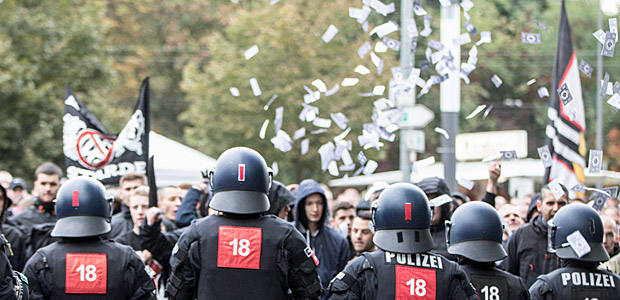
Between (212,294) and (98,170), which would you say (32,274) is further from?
(98,170)

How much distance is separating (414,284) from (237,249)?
103cm

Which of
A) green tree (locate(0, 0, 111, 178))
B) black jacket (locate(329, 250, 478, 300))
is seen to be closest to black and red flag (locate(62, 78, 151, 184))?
black jacket (locate(329, 250, 478, 300))

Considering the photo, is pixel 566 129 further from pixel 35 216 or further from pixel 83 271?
pixel 83 271

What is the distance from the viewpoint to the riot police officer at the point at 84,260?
543 cm

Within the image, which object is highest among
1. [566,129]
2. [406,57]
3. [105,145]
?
[406,57]

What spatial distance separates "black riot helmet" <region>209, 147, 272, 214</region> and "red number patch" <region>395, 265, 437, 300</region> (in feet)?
2.95

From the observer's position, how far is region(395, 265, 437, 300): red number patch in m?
4.80

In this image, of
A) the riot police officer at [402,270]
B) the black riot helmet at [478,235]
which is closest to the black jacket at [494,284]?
the black riot helmet at [478,235]

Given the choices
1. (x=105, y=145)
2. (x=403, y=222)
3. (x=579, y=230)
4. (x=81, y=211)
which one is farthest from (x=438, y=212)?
(x=105, y=145)

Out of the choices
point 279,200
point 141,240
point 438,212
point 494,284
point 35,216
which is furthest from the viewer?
point 35,216

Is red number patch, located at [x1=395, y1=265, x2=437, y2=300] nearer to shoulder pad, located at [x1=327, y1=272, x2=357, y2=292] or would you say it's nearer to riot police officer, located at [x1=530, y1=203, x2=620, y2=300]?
shoulder pad, located at [x1=327, y1=272, x2=357, y2=292]

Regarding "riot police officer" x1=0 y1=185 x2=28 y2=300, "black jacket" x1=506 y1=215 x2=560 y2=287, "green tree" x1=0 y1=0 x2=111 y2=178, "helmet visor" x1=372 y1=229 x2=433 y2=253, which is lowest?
"black jacket" x1=506 y1=215 x2=560 y2=287

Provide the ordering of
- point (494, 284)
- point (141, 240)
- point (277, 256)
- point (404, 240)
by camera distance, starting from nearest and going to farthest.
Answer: point (404, 240)
point (277, 256)
point (494, 284)
point (141, 240)

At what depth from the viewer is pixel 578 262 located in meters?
5.57
